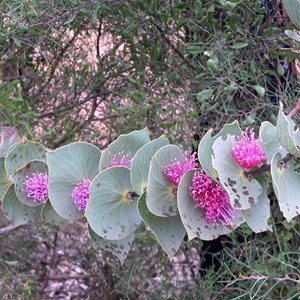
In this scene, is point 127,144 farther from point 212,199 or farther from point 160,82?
point 160,82

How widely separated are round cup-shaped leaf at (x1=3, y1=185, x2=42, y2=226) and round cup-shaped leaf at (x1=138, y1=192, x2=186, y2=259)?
0.60 ft

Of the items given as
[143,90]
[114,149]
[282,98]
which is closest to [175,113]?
[143,90]

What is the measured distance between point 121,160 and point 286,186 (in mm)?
203

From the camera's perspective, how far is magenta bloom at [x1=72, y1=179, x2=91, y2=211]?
669mm

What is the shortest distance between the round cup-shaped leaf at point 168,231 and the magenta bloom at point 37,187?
15 centimetres

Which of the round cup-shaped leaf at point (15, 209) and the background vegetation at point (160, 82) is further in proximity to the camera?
the background vegetation at point (160, 82)

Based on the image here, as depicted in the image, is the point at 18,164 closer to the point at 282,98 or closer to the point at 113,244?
the point at 113,244

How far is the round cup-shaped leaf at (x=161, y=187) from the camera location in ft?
2.00

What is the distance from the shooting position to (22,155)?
29.4 inches

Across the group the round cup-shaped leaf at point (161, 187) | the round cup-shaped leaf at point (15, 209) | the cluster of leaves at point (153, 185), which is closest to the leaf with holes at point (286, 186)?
the cluster of leaves at point (153, 185)

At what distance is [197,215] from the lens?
0.62 metres

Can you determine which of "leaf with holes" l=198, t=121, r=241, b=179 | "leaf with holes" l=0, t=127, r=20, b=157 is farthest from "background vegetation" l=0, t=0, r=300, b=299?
"leaf with holes" l=198, t=121, r=241, b=179

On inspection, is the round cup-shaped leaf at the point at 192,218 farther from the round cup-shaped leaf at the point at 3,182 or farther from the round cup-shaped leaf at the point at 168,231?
the round cup-shaped leaf at the point at 3,182

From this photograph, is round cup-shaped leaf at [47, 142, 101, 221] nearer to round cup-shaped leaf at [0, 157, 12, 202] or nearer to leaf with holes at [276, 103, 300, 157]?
round cup-shaped leaf at [0, 157, 12, 202]
